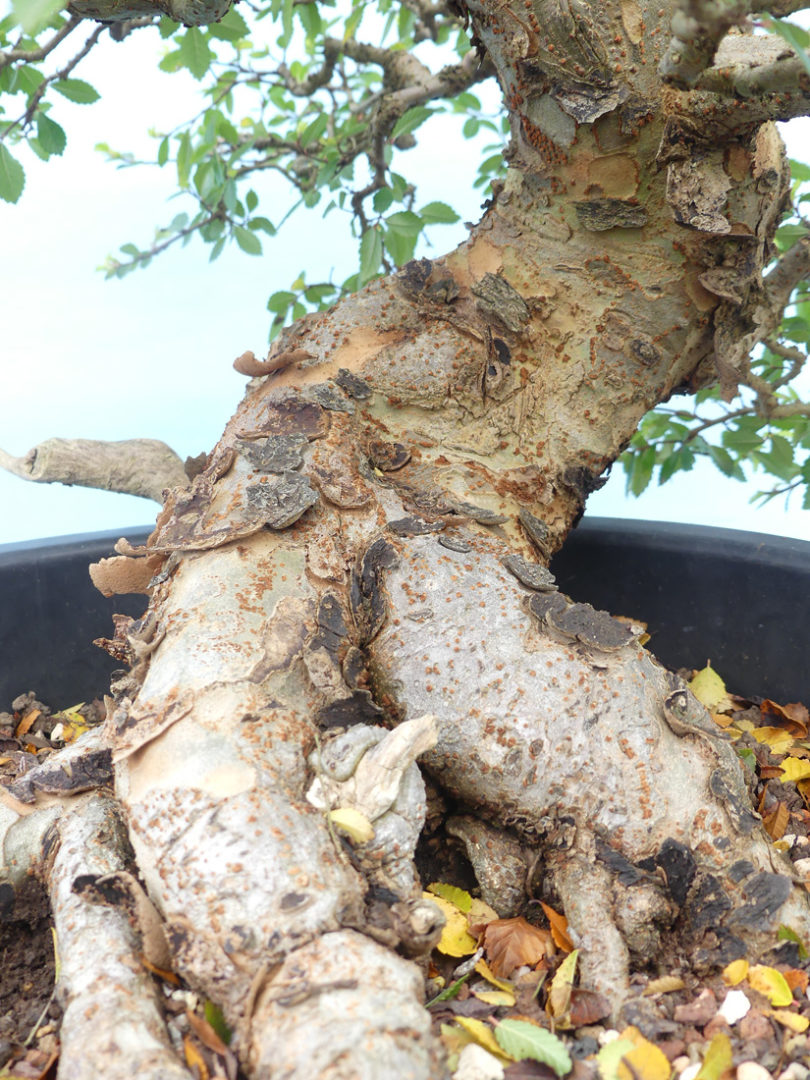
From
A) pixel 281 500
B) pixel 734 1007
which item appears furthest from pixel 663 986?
pixel 281 500

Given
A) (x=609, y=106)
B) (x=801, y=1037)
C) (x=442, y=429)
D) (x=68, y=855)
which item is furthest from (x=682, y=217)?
(x=68, y=855)

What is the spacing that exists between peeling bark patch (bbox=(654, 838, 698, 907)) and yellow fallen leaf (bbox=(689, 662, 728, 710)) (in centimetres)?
65

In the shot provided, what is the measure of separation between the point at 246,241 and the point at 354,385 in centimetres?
77

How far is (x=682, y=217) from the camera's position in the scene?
4.02ft

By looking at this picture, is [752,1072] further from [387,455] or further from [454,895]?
[387,455]

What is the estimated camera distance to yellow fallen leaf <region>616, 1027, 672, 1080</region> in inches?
30.3

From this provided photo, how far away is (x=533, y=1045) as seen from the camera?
2.53 feet

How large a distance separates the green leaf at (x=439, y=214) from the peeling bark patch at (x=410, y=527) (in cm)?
78

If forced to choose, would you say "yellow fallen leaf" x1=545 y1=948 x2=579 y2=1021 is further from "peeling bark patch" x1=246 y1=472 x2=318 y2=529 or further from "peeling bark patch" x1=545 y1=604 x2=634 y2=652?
"peeling bark patch" x1=246 y1=472 x2=318 y2=529

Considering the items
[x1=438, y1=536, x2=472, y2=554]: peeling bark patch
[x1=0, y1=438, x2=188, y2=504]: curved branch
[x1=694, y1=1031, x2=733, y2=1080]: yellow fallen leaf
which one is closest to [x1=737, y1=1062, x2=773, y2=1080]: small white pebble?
[x1=694, y1=1031, x2=733, y2=1080]: yellow fallen leaf

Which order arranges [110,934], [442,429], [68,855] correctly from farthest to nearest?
[442,429], [68,855], [110,934]

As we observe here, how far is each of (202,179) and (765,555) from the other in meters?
1.37

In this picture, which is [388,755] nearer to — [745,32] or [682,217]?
[682,217]

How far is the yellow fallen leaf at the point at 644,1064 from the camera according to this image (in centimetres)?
77
